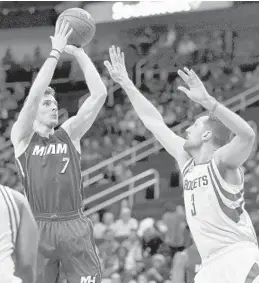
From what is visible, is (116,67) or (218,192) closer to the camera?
(218,192)

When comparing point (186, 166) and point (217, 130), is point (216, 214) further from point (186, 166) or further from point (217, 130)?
point (217, 130)

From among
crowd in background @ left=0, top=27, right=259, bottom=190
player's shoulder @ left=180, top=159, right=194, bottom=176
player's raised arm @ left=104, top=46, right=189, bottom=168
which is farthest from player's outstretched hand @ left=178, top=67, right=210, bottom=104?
crowd in background @ left=0, top=27, right=259, bottom=190

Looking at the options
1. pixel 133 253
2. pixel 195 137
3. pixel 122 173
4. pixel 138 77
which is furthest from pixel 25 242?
pixel 138 77

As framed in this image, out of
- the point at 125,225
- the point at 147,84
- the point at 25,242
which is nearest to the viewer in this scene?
the point at 25,242

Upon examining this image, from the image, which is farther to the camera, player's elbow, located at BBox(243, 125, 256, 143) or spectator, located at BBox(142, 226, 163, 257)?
spectator, located at BBox(142, 226, 163, 257)

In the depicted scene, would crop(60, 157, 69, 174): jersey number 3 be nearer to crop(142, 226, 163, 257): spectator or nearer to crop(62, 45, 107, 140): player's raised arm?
crop(62, 45, 107, 140): player's raised arm

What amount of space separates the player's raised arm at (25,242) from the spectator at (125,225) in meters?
10.1

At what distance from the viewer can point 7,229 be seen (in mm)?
3648

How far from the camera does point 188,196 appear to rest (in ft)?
19.1

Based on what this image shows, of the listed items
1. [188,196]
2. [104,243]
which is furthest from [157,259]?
[188,196]

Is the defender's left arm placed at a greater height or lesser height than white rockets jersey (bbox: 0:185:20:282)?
greater

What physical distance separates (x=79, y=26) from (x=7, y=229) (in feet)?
12.3

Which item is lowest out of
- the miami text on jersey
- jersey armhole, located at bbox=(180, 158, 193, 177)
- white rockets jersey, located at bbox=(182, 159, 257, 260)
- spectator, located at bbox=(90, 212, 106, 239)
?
spectator, located at bbox=(90, 212, 106, 239)

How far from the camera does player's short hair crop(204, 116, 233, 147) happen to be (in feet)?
19.4
